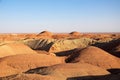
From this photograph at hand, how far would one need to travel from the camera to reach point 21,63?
691 inches

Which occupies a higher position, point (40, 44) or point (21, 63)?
point (21, 63)

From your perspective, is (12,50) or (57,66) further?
(12,50)

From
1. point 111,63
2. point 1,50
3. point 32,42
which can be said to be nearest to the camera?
point 111,63

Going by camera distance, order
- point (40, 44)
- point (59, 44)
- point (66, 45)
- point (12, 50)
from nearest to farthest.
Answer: point (12, 50), point (59, 44), point (66, 45), point (40, 44)

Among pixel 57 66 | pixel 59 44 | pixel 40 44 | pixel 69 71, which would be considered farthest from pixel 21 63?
pixel 40 44

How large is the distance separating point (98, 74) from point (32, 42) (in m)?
31.1

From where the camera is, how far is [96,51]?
22.4 metres

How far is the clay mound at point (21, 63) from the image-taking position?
641 inches

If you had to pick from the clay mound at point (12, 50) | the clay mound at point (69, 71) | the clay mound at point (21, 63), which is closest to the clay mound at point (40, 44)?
the clay mound at point (12, 50)

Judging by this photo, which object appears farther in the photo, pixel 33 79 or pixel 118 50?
pixel 118 50

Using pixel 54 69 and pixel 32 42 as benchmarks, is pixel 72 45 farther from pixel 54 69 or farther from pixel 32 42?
pixel 54 69

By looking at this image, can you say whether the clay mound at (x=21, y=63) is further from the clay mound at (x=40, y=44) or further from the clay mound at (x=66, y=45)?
the clay mound at (x=40, y=44)

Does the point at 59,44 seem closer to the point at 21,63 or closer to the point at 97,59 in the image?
the point at 97,59

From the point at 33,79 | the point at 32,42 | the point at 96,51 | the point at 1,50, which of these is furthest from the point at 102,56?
the point at 32,42
